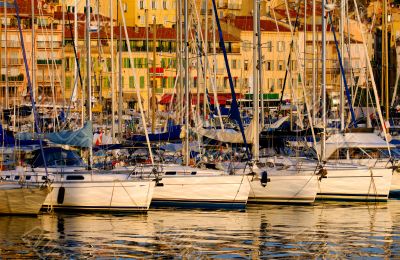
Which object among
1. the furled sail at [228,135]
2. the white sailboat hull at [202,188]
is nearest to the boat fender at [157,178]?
the white sailboat hull at [202,188]

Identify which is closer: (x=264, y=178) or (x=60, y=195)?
(x=60, y=195)

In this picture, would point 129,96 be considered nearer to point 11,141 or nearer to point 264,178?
point 11,141

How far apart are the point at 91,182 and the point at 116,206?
1.04m

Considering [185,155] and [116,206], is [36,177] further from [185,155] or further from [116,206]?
[185,155]

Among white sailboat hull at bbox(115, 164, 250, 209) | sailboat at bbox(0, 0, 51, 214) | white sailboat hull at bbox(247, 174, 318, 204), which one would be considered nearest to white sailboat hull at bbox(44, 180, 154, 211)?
sailboat at bbox(0, 0, 51, 214)

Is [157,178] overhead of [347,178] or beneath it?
overhead

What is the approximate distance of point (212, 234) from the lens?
126 ft

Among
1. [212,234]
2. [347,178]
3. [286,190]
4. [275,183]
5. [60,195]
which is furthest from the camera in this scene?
[347,178]

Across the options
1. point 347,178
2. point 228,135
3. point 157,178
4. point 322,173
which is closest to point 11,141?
point 157,178

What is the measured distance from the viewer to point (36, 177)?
43.1 m

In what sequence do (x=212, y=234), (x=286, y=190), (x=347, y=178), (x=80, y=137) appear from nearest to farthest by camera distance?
(x=212, y=234)
(x=80, y=137)
(x=286, y=190)
(x=347, y=178)

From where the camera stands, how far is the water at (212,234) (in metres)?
34.8

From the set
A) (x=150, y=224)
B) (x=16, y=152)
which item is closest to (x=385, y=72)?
(x=16, y=152)

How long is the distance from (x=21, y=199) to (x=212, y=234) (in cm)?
634
